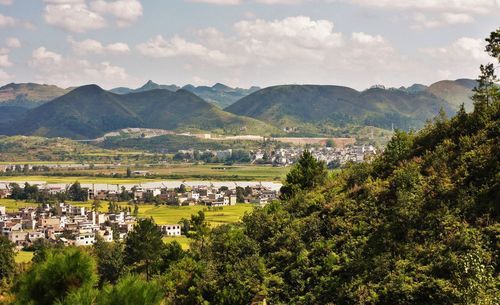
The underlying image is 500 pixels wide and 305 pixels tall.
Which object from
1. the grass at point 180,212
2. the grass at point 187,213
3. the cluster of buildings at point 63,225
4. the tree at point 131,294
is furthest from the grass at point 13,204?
the tree at point 131,294

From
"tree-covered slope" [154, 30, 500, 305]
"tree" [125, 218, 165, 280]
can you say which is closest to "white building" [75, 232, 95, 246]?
"tree" [125, 218, 165, 280]

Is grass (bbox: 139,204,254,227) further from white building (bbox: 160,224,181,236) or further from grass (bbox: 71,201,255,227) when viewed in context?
white building (bbox: 160,224,181,236)

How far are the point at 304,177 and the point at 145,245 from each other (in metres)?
12.1

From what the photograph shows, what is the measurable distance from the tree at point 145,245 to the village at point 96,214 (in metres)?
19.4

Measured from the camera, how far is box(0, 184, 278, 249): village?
68.4m

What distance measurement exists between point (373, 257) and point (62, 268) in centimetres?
1017

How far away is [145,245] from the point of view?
122 ft

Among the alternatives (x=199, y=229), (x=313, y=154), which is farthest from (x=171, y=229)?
(x=313, y=154)

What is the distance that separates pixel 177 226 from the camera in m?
68.0

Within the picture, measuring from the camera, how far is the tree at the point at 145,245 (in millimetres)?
37062

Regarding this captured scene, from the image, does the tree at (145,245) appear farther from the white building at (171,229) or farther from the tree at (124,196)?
the tree at (124,196)

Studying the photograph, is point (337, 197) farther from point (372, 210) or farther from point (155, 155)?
point (155, 155)

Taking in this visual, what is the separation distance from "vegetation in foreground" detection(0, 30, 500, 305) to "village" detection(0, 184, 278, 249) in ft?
125

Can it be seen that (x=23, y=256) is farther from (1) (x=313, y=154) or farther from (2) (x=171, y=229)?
(1) (x=313, y=154)
